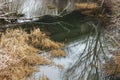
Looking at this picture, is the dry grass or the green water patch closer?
the dry grass

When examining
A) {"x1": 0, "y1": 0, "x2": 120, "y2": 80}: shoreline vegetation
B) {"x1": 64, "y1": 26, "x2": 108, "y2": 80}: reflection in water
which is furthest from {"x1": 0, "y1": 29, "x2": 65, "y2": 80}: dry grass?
{"x1": 64, "y1": 26, "x2": 108, "y2": 80}: reflection in water

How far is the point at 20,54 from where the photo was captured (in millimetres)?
8898

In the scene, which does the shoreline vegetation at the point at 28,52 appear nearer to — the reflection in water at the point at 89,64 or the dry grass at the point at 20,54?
the dry grass at the point at 20,54

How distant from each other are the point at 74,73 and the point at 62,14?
722cm

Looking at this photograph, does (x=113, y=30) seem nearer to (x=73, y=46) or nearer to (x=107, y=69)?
(x=73, y=46)

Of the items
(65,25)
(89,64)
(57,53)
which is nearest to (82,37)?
(65,25)

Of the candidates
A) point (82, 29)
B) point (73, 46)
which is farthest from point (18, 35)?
point (82, 29)

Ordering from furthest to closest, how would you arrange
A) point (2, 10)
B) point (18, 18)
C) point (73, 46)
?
point (18, 18) < point (2, 10) < point (73, 46)

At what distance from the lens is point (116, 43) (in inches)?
425

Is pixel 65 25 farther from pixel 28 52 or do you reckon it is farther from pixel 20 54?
pixel 20 54

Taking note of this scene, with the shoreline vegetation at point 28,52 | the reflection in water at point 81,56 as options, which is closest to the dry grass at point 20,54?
the shoreline vegetation at point 28,52

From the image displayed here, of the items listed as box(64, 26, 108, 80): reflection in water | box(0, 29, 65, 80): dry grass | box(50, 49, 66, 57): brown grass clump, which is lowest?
box(64, 26, 108, 80): reflection in water

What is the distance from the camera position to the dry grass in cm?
780

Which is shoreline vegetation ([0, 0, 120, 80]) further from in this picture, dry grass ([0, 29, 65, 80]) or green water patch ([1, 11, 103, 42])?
green water patch ([1, 11, 103, 42])
